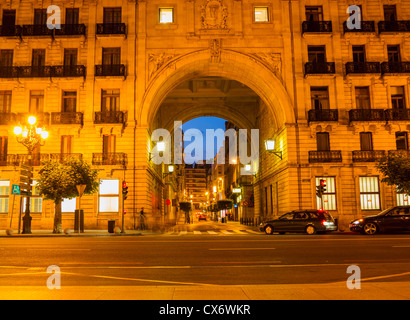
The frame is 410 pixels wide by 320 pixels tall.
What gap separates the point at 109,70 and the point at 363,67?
22.7 meters

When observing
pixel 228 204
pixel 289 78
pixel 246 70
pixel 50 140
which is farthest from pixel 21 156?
pixel 228 204

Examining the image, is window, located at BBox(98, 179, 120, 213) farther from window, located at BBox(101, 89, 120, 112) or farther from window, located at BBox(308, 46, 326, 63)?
window, located at BBox(308, 46, 326, 63)

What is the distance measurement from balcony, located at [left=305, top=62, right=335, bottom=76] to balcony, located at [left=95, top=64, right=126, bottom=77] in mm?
16455

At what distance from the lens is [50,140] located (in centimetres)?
3362

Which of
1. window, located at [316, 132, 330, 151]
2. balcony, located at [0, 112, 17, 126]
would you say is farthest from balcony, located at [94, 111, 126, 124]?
window, located at [316, 132, 330, 151]

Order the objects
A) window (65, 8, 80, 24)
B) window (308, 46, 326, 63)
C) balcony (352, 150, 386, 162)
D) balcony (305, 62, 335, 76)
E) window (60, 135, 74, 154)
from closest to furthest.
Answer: balcony (352, 150, 386, 162) < window (60, 135, 74, 154) < balcony (305, 62, 335, 76) < window (308, 46, 326, 63) < window (65, 8, 80, 24)

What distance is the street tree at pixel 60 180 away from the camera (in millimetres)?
27375

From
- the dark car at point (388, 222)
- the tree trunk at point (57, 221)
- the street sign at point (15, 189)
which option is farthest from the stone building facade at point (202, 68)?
the dark car at point (388, 222)

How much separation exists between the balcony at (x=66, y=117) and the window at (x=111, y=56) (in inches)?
221

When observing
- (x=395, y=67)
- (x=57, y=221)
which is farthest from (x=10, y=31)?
(x=395, y=67)

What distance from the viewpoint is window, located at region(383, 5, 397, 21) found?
35625 mm

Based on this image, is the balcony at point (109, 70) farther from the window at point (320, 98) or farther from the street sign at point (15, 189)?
the window at point (320, 98)

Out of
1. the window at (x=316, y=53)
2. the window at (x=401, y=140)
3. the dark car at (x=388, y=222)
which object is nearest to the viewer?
the dark car at (x=388, y=222)

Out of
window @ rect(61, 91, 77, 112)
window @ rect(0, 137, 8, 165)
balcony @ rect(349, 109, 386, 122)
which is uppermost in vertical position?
window @ rect(61, 91, 77, 112)
